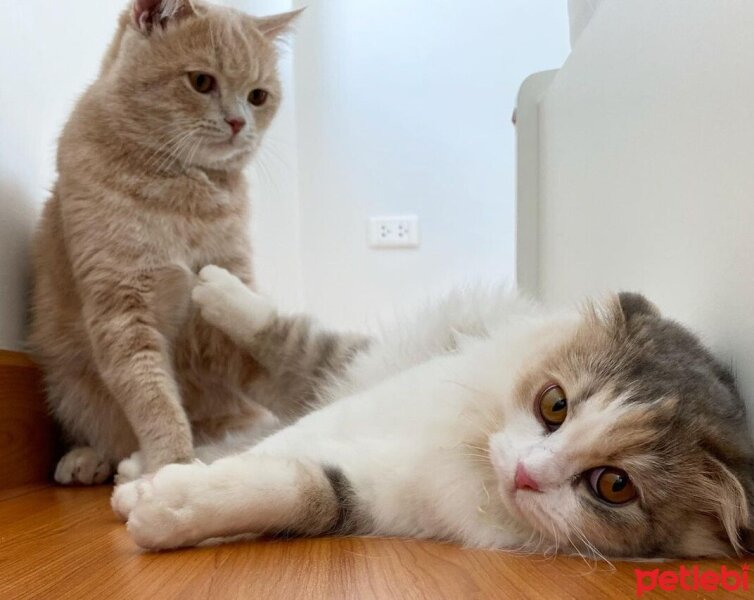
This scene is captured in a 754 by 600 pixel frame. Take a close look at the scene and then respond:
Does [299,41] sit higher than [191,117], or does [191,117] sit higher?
[299,41]

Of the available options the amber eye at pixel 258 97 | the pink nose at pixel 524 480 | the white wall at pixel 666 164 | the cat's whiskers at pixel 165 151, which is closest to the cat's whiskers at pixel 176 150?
the cat's whiskers at pixel 165 151

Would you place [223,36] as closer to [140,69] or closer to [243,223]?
[140,69]

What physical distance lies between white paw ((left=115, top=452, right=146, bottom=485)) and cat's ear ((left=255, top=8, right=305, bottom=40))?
1029mm

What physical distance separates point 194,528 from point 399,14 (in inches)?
106

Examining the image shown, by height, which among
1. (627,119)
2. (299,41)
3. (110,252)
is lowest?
(110,252)

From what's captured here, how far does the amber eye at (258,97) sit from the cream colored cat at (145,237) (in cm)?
2

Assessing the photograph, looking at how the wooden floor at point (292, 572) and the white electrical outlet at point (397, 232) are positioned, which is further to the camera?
the white electrical outlet at point (397, 232)

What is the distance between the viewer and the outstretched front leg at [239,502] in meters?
0.80

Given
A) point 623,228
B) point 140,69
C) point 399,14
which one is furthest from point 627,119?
point 399,14

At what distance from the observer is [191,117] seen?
142 cm

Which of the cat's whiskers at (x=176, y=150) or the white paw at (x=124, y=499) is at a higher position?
the cat's whiskers at (x=176, y=150)

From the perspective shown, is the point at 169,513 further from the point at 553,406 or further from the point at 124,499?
the point at 553,406

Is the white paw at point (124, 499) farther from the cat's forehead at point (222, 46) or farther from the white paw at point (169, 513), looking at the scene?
the cat's forehead at point (222, 46)

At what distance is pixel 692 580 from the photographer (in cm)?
74
